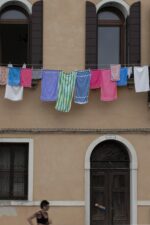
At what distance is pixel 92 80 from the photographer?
14898mm

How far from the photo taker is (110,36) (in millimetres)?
15703

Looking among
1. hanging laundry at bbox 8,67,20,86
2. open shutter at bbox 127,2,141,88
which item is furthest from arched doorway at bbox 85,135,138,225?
hanging laundry at bbox 8,67,20,86

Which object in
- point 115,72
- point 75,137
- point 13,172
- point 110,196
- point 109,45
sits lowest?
point 110,196

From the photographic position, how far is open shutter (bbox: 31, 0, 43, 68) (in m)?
15.1

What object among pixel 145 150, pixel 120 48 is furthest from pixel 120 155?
pixel 120 48

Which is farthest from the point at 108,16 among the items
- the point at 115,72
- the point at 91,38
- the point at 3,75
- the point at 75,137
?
the point at 75,137

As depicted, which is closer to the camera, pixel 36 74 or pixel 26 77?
pixel 26 77

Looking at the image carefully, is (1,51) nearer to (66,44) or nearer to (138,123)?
(66,44)

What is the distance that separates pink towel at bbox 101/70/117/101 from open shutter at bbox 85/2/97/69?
444mm

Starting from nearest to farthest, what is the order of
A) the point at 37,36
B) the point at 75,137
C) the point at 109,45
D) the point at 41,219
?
the point at 41,219 < the point at 75,137 < the point at 37,36 < the point at 109,45

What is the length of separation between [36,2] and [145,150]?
185 inches

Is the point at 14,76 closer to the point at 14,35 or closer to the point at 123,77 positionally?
the point at 14,35

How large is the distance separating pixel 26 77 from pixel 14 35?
1.47 meters

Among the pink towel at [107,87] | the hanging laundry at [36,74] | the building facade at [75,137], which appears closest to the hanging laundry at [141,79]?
the building facade at [75,137]
